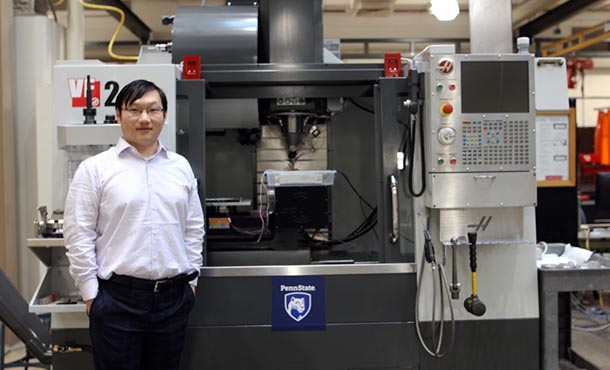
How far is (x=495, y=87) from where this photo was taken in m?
2.01

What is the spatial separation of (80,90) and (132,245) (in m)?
0.76

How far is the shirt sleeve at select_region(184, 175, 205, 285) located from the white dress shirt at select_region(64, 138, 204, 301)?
57 mm

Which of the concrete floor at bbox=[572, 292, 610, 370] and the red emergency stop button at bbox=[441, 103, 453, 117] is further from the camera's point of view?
the concrete floor at bbox=[572, 292, 610, 370]

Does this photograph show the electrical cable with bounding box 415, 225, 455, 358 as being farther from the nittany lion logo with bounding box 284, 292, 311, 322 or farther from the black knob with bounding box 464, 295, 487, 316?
the nittany lion logo with bounding box 284, 292, 311, 322

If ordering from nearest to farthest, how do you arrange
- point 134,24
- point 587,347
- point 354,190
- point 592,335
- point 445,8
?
point 354,190
point 445,8
point 587,347
point 592,335
point 134,24

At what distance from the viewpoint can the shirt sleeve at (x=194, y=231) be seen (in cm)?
185

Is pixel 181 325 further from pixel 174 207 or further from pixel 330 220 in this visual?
pixel 330 220

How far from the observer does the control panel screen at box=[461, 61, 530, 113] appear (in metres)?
1.99

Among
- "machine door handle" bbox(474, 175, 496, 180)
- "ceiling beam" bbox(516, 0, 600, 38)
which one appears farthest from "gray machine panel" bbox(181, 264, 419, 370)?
"ceiling beam" bbox(516, 0, 600, 38)

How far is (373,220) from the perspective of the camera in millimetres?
2535

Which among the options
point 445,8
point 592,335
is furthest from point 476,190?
point 592,335

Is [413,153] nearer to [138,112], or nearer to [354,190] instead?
[354,190]

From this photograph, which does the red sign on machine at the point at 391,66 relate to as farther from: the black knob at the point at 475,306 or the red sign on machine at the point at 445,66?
the black knob at the point at 475,306

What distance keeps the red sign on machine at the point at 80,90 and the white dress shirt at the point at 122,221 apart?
0.40 m
